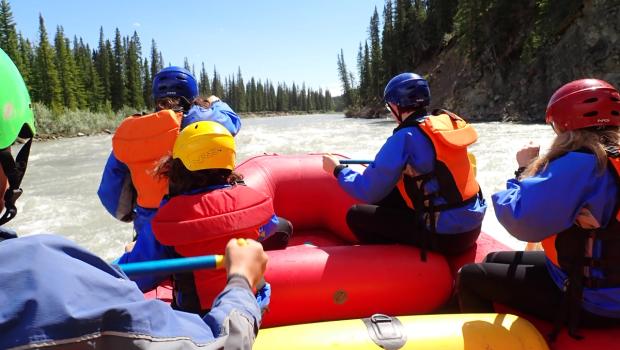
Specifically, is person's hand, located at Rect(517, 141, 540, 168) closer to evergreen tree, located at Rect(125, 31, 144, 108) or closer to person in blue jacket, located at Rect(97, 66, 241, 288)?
person in blue jacket, located at Rect(97, 66, 241, 288)

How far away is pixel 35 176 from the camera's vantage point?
1108 cm

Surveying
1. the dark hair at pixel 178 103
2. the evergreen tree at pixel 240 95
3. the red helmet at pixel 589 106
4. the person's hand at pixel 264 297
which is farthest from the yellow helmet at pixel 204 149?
the evergreen tree at pixel 240 95

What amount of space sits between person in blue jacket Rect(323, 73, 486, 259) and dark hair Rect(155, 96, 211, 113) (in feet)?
3.87

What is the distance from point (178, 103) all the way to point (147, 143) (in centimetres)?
43

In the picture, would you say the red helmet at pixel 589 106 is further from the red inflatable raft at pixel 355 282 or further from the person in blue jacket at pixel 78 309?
the person in blue jacket at pixel 78 309

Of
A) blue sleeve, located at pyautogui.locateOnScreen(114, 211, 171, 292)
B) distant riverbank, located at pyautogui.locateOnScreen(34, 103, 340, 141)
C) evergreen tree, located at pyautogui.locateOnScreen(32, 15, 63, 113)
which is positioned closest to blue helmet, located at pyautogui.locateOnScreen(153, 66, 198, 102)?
blue sleeve, located at pyautogui.locateOnScreen(114, 211, 171, 292)

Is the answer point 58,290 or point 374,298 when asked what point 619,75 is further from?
point 58,290

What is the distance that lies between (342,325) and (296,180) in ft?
7.48

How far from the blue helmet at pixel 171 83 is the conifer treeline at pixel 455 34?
2229cm

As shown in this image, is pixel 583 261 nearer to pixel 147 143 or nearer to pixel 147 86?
pixel 147 143

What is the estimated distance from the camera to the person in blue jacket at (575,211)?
1.62 metres

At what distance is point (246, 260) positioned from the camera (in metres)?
1.07

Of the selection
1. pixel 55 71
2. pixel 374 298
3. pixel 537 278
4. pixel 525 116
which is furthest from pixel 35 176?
pixel 55 71

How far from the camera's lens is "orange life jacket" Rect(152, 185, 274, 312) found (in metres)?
1.74
